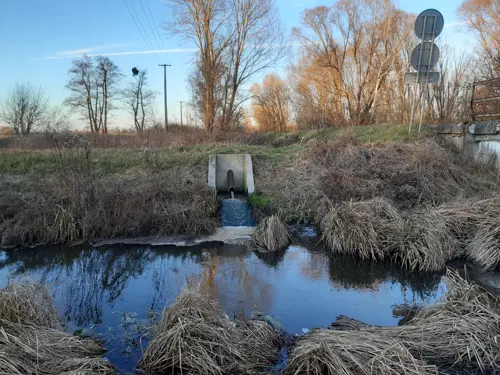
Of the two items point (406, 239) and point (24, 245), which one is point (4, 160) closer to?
point (24, 245)

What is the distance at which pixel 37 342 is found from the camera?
3.86m

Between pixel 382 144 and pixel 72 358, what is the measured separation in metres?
10.5

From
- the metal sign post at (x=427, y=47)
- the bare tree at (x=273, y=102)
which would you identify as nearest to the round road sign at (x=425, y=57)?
the metal sign post at (x=427, y=47)

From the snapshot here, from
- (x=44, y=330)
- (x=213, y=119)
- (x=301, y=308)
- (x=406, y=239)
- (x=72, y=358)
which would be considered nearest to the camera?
(x=72, y=358)

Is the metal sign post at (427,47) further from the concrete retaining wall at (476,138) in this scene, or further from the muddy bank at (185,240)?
the muddy bank at (185,240)

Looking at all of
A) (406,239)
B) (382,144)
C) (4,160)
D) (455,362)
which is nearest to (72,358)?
(455,362)

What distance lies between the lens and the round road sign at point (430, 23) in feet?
35.5

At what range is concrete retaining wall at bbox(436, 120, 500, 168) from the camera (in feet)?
33.8

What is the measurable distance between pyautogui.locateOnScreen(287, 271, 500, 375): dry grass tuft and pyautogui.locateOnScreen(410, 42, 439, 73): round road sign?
26.6ft

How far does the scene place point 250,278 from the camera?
261 inches

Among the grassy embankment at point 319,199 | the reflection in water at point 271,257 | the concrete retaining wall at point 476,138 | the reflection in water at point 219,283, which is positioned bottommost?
the reflection in water at point 219,283

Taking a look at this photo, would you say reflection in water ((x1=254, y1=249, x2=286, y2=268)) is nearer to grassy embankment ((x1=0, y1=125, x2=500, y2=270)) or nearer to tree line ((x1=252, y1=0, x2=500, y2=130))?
grassy embankment ((x1=0, y1=125, x2=500, y2=270))

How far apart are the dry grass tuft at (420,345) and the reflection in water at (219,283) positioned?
0.72 meters

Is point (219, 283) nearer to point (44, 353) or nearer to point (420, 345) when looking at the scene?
point (44, 353)
